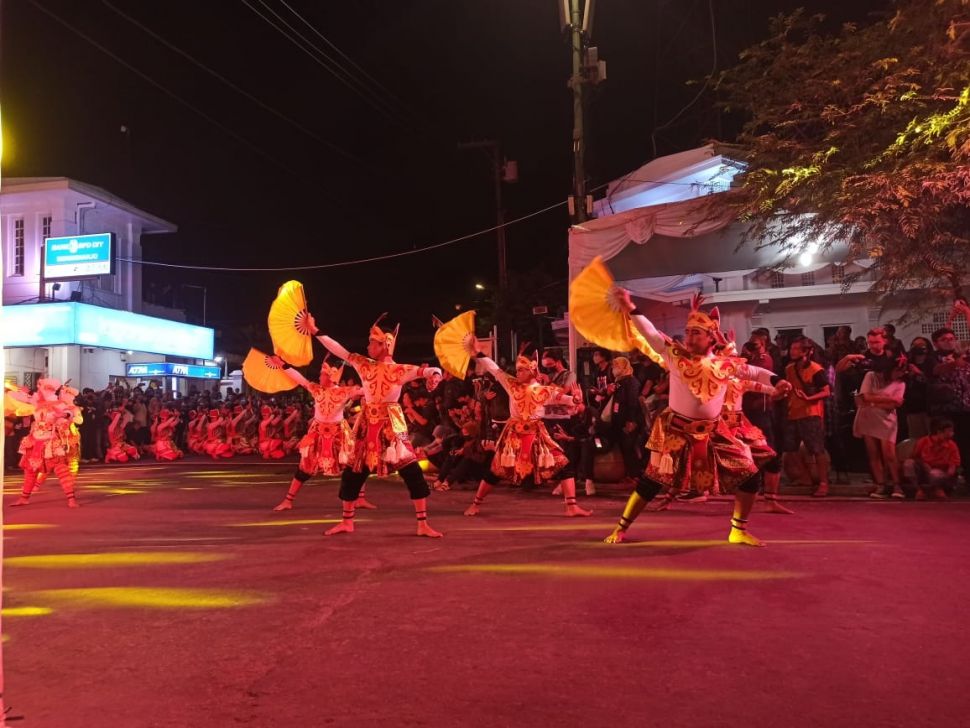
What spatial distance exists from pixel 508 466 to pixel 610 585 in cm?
311

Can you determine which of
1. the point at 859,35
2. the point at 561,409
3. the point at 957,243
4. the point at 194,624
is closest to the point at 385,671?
the point at 194,624

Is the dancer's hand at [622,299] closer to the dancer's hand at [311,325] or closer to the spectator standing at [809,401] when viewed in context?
the dancer's hand at [311,325]

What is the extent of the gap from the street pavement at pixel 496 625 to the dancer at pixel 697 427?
0.59 metres

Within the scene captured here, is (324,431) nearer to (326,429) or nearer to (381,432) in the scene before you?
(326,429)

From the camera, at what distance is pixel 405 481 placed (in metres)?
7.06

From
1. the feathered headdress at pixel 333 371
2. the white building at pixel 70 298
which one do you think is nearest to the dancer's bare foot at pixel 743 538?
the feathered headdress at pixel 333 371

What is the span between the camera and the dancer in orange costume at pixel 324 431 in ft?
30.5

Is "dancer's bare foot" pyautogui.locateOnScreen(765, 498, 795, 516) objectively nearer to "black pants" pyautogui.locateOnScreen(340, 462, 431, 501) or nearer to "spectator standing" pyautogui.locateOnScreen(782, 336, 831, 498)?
"spectator standing" pyautogui.locateOnScreen(782, 336, 831, 498)

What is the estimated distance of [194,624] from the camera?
4.45m

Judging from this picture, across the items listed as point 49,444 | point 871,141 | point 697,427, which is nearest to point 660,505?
point 697,427

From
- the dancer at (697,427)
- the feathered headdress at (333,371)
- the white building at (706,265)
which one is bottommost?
the dancer at (697,427)

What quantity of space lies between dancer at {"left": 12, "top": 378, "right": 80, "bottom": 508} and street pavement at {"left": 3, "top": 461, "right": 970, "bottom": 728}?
2823 millimetres

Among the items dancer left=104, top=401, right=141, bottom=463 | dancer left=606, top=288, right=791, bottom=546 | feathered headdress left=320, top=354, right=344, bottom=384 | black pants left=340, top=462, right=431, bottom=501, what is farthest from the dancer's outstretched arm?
dancer left=104, top=401, right=141, bottom=463

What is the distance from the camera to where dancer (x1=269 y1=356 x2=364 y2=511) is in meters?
9.30
